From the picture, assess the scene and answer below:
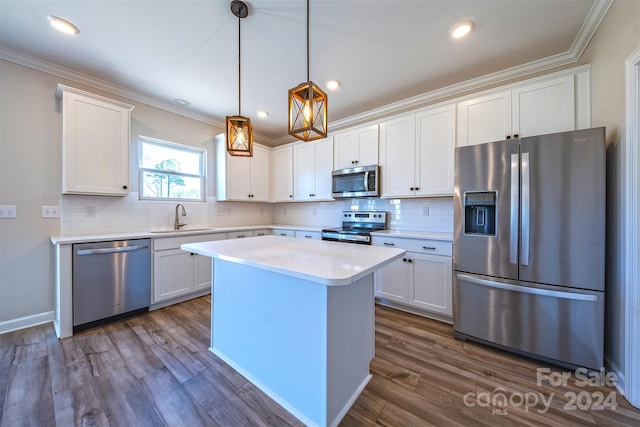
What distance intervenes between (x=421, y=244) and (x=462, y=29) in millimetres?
1938

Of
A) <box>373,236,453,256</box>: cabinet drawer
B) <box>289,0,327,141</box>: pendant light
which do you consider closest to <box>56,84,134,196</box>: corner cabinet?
<box>289,0,327,141</box>: pendant light

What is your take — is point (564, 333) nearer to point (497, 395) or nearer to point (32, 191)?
point (497, 395)

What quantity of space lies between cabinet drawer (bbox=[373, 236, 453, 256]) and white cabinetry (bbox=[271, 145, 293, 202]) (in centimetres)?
196

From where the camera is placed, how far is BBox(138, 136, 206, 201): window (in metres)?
3.10

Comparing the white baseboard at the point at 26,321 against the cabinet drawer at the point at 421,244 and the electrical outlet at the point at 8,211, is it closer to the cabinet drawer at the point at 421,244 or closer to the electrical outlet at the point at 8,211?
the electrical outlet at the point at 8,211

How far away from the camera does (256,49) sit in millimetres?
2127

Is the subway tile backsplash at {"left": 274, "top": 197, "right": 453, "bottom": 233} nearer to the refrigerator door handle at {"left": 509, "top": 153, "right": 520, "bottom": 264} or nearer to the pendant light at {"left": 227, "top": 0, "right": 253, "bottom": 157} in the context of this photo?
the refrigerator door handle at {"left": 509, "top": 153, "right": 520, "bottom": 264}

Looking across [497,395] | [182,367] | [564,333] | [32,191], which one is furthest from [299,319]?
[32,191]

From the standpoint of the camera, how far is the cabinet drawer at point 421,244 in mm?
2405

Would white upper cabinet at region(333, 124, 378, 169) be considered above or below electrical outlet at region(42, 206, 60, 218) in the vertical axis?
above

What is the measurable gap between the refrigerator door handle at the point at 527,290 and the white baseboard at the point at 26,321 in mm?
4092

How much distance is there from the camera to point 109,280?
2389 mm

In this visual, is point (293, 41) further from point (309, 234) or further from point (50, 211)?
point (50, 211)

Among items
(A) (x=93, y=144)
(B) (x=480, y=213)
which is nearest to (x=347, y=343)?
(B) (x=480, y=213)
